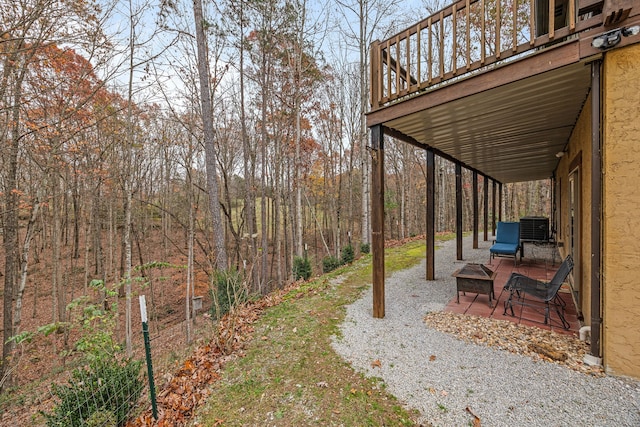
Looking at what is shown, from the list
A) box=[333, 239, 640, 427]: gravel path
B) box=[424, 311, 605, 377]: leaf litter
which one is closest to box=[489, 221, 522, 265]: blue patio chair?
box=[424, 311, 605, 377]: leaf litter

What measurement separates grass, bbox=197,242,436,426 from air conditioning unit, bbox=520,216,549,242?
8.18 meters

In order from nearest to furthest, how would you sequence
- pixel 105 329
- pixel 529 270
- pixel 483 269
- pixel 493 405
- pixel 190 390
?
pixel 493 405
pixel 190 390
pixel 105 329
pixel 483 269
pixel 529 270

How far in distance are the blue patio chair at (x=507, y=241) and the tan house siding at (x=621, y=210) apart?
14.7 feet

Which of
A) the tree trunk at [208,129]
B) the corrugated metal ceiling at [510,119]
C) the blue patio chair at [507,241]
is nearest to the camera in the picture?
the corrugated metal ceiling at [510,119]

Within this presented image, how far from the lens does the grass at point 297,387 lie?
226 cm

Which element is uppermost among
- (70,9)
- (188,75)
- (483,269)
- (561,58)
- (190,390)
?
(188,75)

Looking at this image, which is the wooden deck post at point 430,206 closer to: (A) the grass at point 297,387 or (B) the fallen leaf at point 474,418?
(A) the grass at point 297,387

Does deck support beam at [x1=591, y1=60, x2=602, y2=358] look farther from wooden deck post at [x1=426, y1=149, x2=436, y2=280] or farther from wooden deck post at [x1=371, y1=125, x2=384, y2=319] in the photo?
wooden deck post at [x1=426, y1=149, x2=436, y2=280]

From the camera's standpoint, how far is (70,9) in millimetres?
4805

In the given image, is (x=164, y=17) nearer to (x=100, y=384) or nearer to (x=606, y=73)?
(x=100, y=384)

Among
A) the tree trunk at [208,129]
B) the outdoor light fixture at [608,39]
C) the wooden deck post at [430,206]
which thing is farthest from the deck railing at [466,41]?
the tree trunk at [208,129]

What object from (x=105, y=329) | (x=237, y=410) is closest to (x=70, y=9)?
(x=105, y=329)

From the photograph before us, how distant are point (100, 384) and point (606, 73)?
5361mm

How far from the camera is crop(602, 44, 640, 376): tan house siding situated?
2.33m
